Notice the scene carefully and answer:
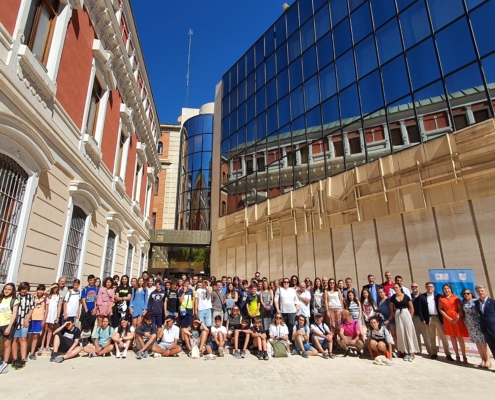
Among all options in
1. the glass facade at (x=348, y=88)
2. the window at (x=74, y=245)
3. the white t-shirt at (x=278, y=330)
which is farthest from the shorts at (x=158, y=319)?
the glass facade at (x=348, y=88)

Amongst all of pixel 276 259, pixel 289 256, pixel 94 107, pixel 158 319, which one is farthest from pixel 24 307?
pixel 276 259

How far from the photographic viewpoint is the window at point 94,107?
12.0 m

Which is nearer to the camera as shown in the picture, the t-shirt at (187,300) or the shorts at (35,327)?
the shorts at (35,327)

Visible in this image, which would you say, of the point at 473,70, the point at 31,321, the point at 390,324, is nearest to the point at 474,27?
the point at 473,70

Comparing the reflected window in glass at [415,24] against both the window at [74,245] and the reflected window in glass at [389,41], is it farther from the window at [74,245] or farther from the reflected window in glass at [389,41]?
the window at [74,245]

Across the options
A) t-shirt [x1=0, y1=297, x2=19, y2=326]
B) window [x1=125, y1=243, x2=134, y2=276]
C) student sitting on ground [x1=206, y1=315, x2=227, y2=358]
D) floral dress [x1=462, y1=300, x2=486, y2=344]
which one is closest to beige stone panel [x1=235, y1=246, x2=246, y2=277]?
window [x1=125, y1=243, x2=134, y2=276]

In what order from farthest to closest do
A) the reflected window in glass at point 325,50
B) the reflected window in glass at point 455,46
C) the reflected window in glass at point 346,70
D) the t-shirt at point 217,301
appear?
the reflected window in glass at point 325,50, the reflected window in glass at point 346,70, the reflected window in glass at point 455,46, the t-shirt at point 217,301

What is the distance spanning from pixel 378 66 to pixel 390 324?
12.3 meters

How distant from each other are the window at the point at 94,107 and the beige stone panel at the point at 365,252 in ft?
39.0

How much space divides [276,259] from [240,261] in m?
3.80

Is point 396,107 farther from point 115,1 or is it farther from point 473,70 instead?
point 115,1

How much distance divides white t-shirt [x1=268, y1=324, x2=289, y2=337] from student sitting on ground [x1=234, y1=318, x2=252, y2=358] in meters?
0.61

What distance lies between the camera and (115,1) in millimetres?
13992

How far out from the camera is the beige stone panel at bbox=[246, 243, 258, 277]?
63.8ft
